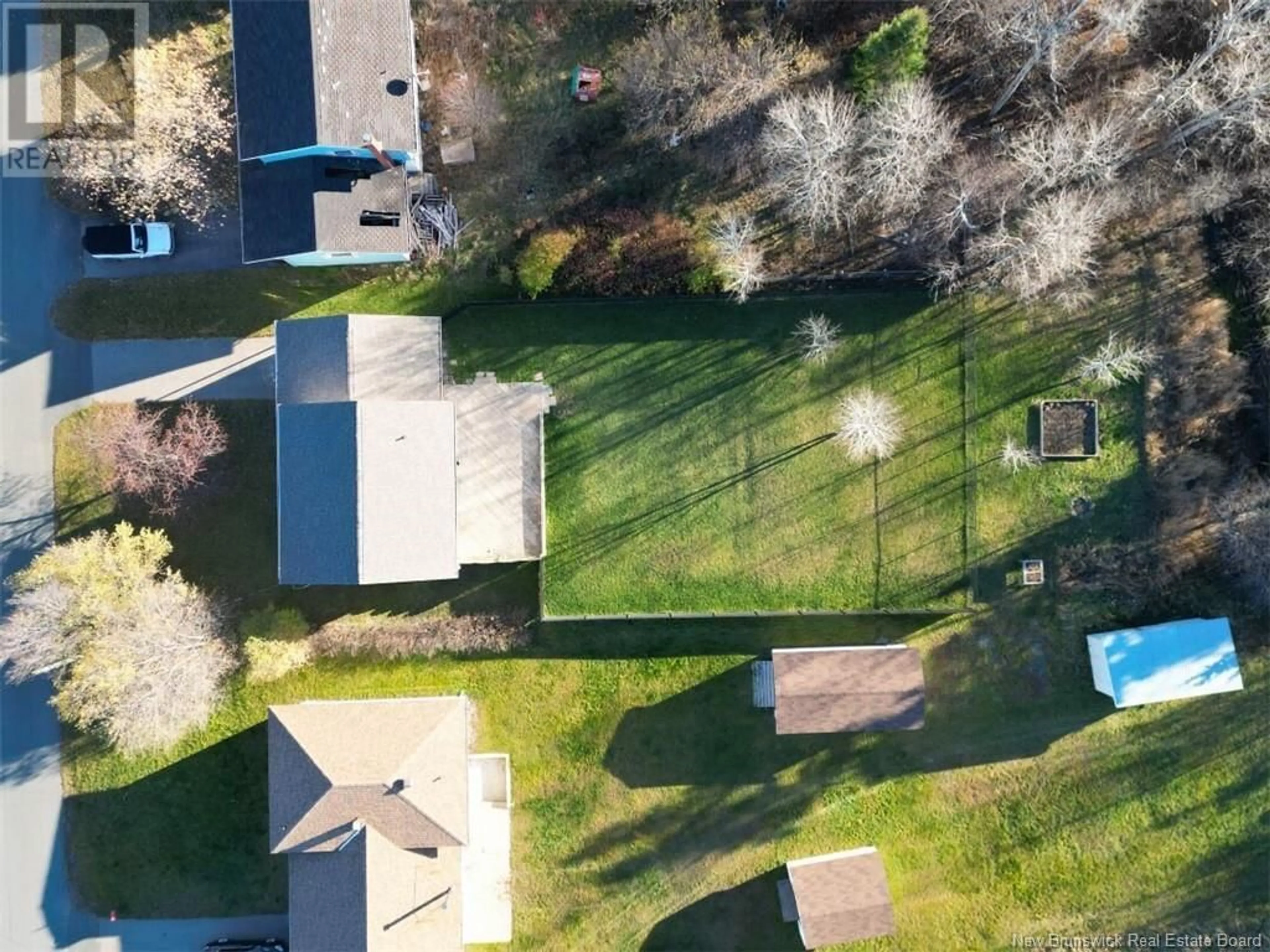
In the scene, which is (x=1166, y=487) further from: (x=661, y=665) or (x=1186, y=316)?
(x=661, y=665)

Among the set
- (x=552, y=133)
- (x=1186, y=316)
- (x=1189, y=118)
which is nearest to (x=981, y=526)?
(x=1186, y=316)

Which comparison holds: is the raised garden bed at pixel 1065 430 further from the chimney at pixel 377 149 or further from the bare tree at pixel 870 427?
the chimney at pixel 377 149

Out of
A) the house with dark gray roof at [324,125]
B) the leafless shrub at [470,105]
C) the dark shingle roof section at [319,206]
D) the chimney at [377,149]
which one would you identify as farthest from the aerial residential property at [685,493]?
the house with dark gray roof at [324,125]

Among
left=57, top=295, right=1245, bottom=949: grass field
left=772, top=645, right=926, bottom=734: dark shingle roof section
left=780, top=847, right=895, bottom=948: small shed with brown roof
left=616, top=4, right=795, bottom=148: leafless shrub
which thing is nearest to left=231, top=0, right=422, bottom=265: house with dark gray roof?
left=57, top=295, right=1245, bottom=949: grass field

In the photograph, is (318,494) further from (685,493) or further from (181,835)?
(181,835)

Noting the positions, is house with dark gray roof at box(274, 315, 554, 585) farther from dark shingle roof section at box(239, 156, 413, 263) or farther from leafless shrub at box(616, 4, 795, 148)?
leafless shrub at box(616, 4, 795, 148)

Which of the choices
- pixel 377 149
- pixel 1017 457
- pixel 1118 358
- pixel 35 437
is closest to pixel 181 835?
pixel 35 437
